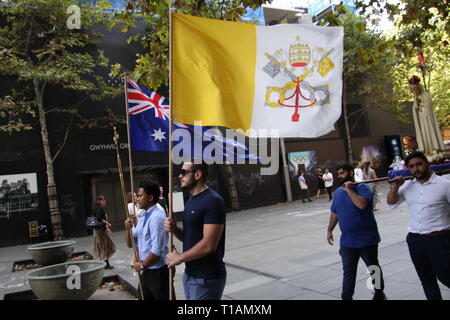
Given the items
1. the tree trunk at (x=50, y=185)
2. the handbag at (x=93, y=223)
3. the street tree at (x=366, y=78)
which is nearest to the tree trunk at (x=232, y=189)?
the street tree at (x=366, y=78)

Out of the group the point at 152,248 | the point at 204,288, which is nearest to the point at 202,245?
the point at 204,288

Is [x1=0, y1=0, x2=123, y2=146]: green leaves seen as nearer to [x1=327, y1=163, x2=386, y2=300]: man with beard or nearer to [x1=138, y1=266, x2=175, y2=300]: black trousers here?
[x1=138, y1=266, x2=175, y2=300]: black trousers

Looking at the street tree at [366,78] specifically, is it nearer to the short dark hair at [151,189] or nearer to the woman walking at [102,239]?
the woman walking at [102,239]

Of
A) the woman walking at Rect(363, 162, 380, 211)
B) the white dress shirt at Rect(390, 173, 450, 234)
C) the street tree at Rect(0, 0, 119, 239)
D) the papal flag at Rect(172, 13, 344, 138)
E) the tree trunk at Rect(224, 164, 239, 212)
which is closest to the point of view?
the papal flag at Rect(172, 13, 344, 138)

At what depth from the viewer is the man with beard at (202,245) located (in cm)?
283

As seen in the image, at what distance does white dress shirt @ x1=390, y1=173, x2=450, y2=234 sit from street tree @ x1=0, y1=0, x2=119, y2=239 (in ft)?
42.5

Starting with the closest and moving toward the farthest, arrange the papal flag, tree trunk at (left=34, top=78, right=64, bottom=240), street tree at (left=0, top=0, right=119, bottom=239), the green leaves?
the papal flag < the green leaves < street tree at (left=0, top=0, right=119, bottom=239) < tree trunk at (left=34, top=78, right=64, bottom=240)

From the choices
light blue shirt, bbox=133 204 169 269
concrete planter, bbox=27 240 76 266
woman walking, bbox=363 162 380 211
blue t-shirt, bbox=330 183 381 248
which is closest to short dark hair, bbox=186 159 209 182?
light blue shirt, bbox=133 204 169 269

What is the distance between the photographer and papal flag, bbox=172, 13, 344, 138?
10.5 ft

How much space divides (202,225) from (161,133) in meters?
2.11

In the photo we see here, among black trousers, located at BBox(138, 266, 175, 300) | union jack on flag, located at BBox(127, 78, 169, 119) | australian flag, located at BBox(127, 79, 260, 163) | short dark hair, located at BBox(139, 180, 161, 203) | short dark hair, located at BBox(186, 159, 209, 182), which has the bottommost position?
black trousers, located at BBox(138, 266, 175, 300)

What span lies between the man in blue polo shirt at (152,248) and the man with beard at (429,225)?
2431 millimetres

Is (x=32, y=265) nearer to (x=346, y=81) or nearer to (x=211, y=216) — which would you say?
(x=211, y=216)
